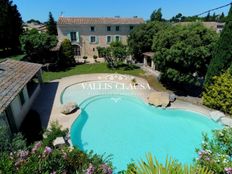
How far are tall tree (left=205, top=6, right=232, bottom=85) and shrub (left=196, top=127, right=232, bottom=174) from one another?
36.8ft

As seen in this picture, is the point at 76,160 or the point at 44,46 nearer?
the point at 76,160

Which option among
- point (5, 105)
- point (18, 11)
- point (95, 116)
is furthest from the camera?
point (18, 11)

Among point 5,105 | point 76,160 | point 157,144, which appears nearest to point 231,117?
point 157,144

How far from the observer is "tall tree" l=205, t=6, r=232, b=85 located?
1669 centimetres

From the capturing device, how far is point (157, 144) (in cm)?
1372

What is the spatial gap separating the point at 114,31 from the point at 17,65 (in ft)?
82.4

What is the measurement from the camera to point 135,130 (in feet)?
50.2

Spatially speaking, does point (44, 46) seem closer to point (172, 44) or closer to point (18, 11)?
point (172, 44)

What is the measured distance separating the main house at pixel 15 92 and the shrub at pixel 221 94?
16.2m

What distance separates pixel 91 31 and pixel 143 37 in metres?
12.5

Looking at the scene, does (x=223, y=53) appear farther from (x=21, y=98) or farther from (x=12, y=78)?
(x=12, y=78)

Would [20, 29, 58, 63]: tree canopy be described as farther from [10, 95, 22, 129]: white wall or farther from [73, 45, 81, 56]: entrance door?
[10, 95, 22, 129]: white wall

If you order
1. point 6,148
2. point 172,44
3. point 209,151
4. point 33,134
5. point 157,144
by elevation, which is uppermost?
point 172,44

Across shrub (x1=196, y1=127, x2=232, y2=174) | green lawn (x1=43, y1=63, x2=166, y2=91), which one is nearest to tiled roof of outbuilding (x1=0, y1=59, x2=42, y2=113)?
green lawn (x1=43, y1=63, x2=166, y2=91)
